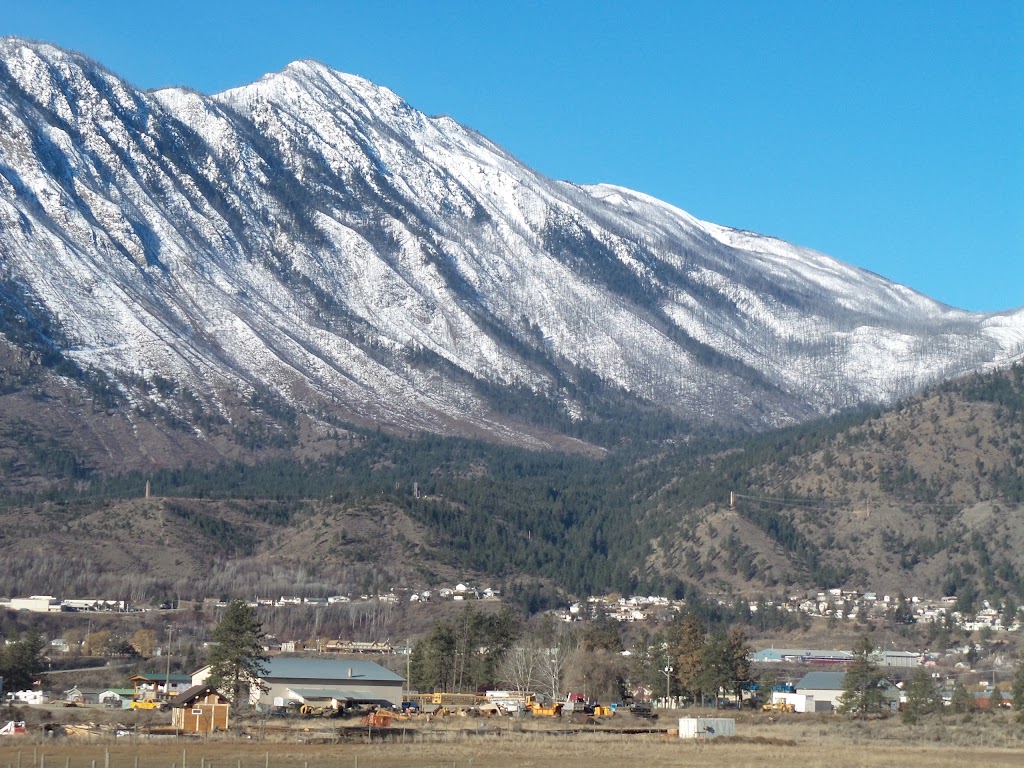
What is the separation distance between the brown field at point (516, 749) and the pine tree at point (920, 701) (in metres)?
10.4

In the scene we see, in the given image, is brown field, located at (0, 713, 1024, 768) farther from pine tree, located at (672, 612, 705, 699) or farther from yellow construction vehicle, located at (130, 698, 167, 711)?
pine tree, located at (672, 612, 705, 699)

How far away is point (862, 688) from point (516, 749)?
1711 inches

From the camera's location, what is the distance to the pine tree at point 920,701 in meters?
98.6

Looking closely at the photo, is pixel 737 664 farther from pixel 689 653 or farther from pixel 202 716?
pixel 202 716

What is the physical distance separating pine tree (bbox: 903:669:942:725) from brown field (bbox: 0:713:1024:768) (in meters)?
10.4

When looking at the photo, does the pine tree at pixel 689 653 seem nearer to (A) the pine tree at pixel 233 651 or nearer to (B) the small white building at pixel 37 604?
(A) the pine tree at pixel 233 651

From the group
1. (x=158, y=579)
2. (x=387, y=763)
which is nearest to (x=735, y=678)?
(x=387, y=763)

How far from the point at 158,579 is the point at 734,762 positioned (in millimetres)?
135537

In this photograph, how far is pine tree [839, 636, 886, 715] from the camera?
106562mm

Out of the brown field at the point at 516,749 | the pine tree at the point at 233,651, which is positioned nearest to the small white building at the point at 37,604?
the pine tree at the point at 233,651

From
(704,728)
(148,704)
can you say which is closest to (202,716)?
(148,704)

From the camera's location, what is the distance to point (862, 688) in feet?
354

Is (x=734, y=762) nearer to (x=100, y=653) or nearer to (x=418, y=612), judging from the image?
(x=100, y=653)

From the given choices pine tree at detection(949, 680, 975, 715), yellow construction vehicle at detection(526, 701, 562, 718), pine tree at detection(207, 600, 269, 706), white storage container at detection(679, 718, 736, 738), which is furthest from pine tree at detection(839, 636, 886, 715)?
pine tree at detection(207, 600, 269, 706)
